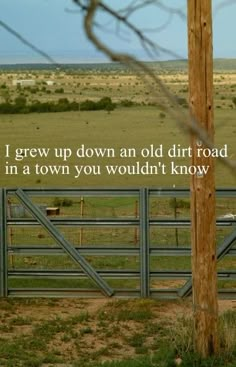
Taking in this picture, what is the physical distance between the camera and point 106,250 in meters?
10.9

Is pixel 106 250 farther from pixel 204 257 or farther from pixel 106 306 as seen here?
pixel 204 257

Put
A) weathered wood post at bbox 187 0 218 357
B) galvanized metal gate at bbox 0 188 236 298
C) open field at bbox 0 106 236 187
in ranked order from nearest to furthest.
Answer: weathered wood post at bbox 187 0 218 357
galvanized metal gate at bbox 0 188 236 298
open field at bbox 0 106 236 187

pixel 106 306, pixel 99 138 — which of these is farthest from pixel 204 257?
pixel 99 138

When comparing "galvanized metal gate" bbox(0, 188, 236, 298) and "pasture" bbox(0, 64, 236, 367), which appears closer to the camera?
"pasture" bbox(0, 64, 236, 367)

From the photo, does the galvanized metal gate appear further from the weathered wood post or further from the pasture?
the weathered wood post

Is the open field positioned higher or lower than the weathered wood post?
higher

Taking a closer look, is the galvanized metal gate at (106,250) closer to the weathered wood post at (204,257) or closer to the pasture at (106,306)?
the pasture at (106,306)

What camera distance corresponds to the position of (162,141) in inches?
1280

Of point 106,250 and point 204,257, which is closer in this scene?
point 204,257

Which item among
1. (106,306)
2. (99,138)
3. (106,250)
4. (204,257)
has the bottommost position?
(106,306)

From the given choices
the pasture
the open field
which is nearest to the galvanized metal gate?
the pasture

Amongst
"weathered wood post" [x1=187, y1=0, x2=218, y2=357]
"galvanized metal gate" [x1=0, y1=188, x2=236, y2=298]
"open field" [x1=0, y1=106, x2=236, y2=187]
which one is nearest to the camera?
"weathered wood post" [x1=187, y1=0, x2=218, y2=357]

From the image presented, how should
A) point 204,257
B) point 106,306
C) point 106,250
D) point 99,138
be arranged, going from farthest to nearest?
point 99,138 → point 106,250 → point 106,306 → point 204,257

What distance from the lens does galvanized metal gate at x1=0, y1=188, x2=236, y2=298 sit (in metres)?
10.6
